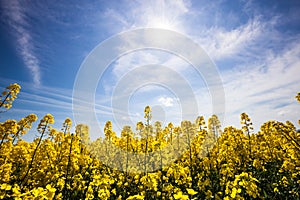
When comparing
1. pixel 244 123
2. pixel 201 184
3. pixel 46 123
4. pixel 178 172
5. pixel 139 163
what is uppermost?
pixel 244 123

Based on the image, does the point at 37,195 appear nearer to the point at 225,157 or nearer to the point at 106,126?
the point at 225,157

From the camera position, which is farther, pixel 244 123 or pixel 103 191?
pixel 244 123

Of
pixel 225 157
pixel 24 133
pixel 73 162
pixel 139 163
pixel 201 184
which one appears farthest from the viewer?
pixel 139 163

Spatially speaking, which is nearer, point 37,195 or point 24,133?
point 37,195

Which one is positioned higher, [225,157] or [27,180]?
[225,157]

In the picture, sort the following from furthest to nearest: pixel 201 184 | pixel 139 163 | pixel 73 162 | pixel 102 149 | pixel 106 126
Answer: pixel 102 149 < pixel 106 126 < pixel 139 163 < pixel 73 162 < pixel 201 184

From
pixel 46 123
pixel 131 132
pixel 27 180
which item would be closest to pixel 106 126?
pixel 131 132

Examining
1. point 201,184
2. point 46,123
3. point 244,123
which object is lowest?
point 201,184

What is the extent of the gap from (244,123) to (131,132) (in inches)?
254

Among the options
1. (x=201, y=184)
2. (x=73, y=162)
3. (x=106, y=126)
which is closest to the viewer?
(x=201, y=184)

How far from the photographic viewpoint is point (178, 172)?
589 cm

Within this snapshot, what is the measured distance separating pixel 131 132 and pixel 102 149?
2.48m

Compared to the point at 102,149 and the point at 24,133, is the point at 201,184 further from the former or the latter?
the point at 102,149

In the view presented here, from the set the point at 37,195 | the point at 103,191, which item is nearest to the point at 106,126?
the point at 103,191
